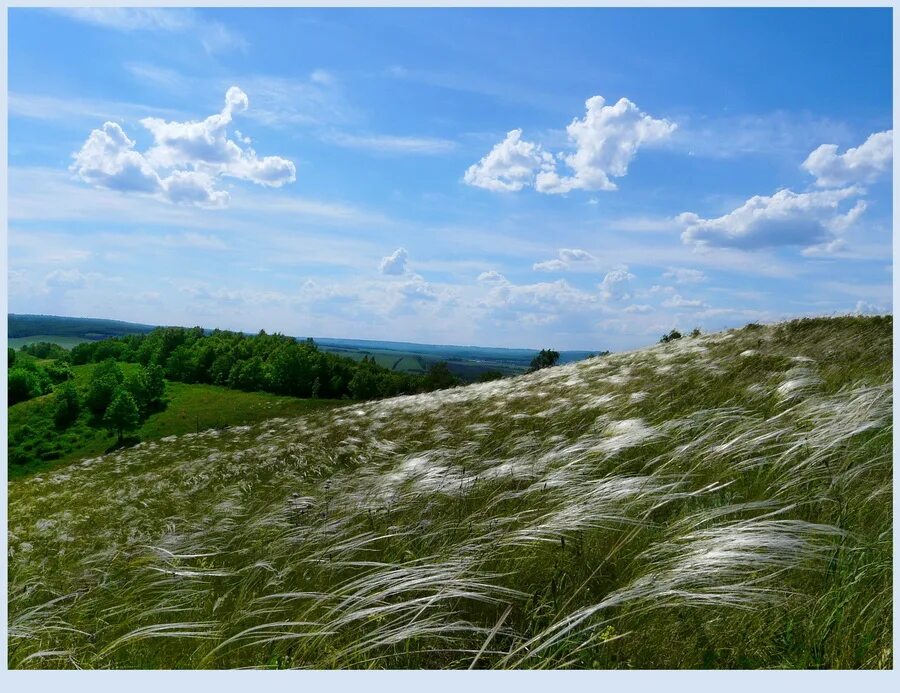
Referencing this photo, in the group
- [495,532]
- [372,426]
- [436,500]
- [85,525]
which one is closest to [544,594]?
[495,532]

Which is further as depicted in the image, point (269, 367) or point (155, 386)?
point (155, 386)

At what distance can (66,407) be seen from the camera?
58.3 m

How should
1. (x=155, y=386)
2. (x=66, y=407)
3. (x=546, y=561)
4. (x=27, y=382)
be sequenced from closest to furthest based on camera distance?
(x=546, y=561) → (x=155, y=386) → (x=66, y=407) → (x=27, y=382)

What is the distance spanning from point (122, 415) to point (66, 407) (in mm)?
13103

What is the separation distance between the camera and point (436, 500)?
4.17m

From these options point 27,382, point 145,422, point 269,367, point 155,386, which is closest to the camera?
point 269,367

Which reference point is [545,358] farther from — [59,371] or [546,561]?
[59,371]

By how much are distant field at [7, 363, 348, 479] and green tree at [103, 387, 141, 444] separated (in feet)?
4.27

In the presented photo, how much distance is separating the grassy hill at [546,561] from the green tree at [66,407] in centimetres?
6308

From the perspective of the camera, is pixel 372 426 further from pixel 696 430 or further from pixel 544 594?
pixel 544 594

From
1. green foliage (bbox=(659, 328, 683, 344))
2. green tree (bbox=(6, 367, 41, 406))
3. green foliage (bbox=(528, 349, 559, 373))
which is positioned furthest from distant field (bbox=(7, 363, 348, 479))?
green foliage (bbox=(659, 328, 683, 344))

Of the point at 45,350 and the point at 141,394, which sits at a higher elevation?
the point at 45,350

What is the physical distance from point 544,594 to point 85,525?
6894 mm

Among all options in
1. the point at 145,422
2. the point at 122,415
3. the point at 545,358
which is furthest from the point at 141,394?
the point at 545,358
